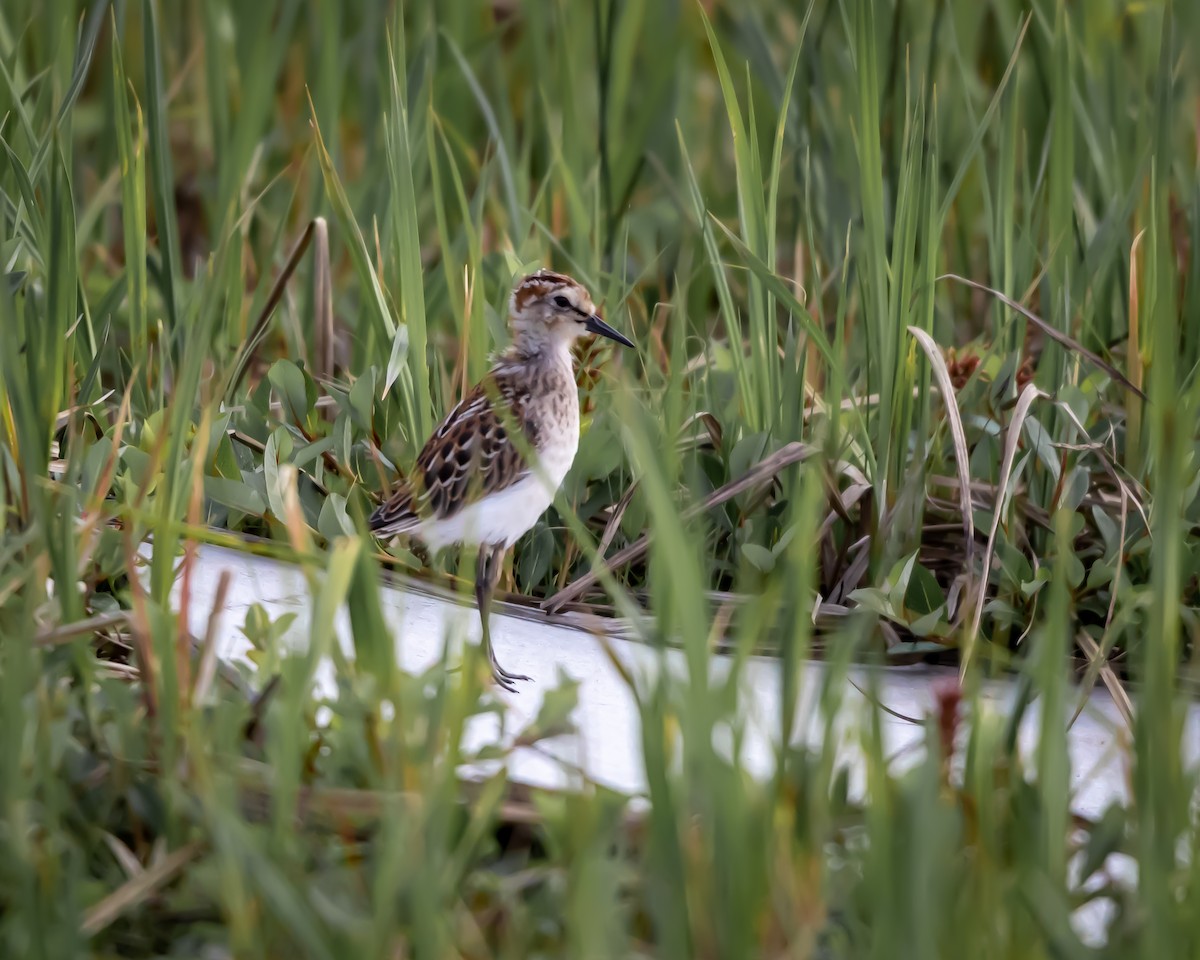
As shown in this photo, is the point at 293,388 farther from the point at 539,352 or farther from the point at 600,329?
the point at 600,329

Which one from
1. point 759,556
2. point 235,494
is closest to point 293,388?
point 235,494

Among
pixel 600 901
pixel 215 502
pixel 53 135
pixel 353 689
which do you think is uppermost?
pixel 53 135

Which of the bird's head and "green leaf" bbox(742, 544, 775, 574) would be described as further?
the bird's head

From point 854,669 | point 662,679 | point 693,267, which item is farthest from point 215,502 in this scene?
point 693,267

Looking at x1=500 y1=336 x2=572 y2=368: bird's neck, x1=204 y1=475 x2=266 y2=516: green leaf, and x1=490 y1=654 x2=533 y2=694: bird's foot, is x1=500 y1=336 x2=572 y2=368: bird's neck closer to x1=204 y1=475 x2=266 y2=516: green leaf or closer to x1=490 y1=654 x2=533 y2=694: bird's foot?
x1=204 y1=475 x2=266 y2=516: green leaf

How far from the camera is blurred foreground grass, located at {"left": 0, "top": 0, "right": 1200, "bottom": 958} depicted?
79.4 inches

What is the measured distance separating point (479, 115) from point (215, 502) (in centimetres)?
291

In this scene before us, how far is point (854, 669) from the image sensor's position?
309 cm

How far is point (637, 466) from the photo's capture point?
3258mm

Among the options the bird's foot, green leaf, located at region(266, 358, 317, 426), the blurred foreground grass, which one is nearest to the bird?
the bird's foot

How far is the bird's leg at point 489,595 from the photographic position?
290 centimetres

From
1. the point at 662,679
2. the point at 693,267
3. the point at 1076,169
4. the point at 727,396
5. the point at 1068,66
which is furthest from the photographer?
the point at 693,267

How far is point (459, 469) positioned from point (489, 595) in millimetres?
300

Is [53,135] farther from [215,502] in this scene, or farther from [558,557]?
[558,557]
